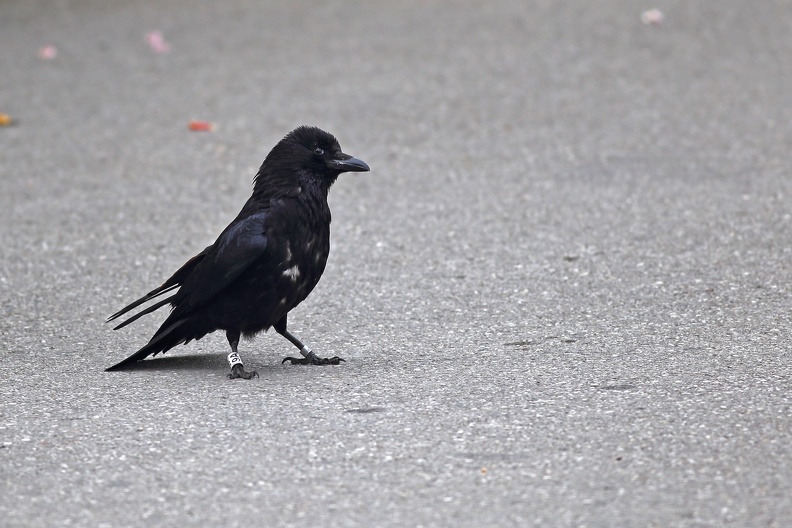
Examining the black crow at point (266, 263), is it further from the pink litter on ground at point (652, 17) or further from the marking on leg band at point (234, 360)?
the pink litter on ground at point (652, 17)

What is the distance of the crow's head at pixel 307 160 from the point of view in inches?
217

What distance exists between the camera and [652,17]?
13.0m

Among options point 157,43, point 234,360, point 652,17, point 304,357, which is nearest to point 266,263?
point 234,360

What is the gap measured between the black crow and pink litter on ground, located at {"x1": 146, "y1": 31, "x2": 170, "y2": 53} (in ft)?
26.4

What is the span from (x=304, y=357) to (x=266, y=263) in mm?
579

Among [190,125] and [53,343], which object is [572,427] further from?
[190,125]

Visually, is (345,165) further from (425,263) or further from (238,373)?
(425,263)

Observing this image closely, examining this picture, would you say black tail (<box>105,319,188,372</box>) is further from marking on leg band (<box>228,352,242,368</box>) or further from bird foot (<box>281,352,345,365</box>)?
bird foot (<box>281,352,345,365</box>)

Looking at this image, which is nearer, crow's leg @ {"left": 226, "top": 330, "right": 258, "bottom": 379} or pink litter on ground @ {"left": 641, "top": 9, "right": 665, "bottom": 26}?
crow's leg @ {"left": 226, "top": 330, "right": 258, "bottom": 379}

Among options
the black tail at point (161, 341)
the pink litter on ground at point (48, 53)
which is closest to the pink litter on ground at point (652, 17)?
the pink litter on ground at point (48, 53)

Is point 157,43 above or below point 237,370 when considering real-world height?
above

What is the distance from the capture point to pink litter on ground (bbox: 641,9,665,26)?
1297 centimetres

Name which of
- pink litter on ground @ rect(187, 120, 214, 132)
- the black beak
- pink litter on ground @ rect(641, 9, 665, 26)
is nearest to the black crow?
the black beak

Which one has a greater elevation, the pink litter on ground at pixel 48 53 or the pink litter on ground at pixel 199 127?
the pink litter on ground at pixel 48 53
